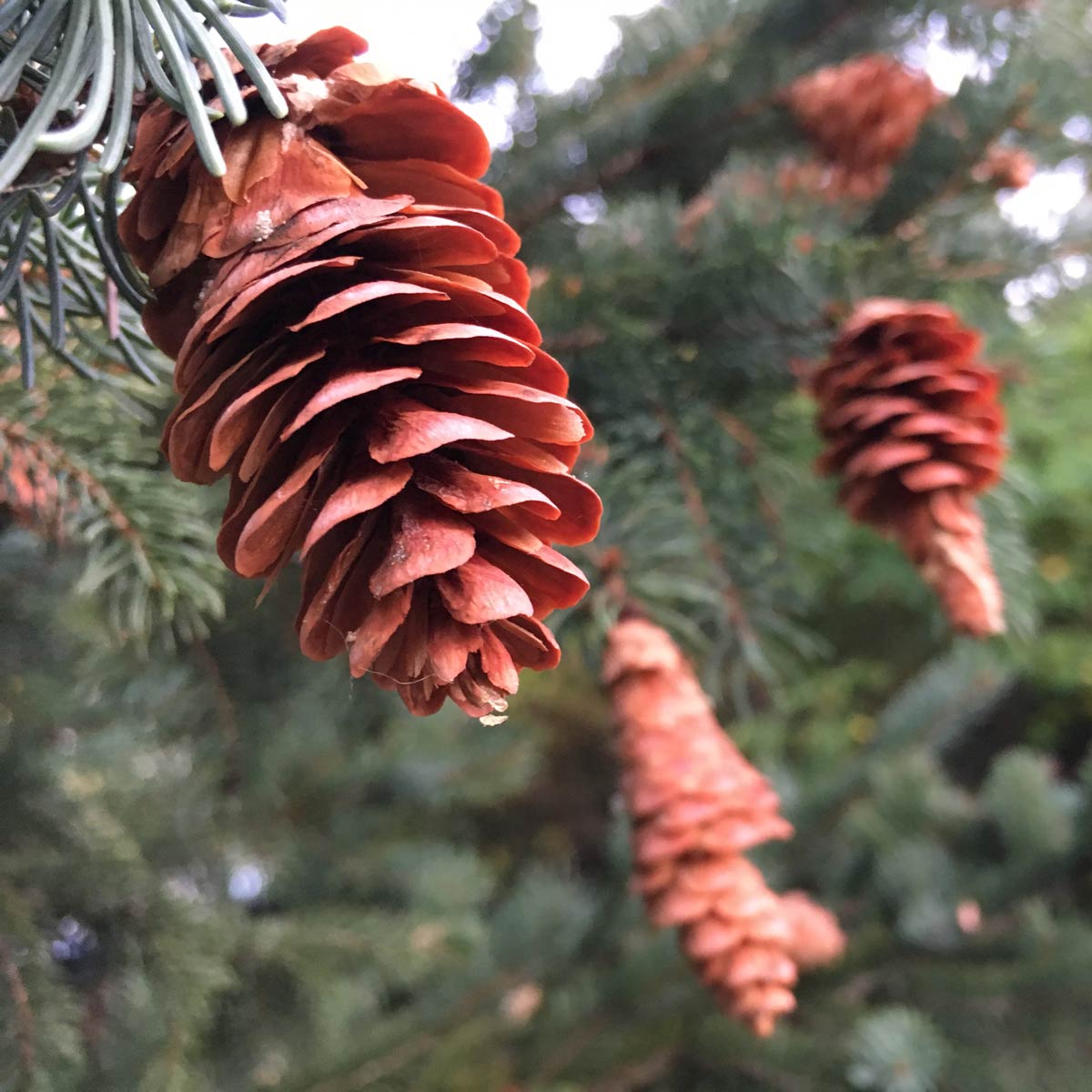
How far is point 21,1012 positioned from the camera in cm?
39

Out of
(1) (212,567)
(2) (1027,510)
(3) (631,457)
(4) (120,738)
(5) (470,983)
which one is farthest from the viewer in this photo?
(2) (1027,510)

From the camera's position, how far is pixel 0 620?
49 centimetres

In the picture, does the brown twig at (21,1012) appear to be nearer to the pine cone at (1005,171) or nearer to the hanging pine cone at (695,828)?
the hanging pine cone at (695,828)

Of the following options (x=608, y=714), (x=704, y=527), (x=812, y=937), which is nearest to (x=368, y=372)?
(x=704, y=527)

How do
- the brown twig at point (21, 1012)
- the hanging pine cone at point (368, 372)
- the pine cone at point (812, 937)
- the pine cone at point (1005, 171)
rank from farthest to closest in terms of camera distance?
the pine cone at point (812, 937) → the pine cone at point (1005, 171) → the brown twig at point (21, 1012) → the hanging pine cone at point (368, 372)

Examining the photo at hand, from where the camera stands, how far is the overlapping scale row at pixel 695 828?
1.37ft

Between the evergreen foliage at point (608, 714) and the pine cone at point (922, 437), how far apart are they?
0.16 feet

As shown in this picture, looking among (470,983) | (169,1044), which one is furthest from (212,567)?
(470,983)

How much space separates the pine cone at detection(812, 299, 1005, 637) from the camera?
1.28 ft

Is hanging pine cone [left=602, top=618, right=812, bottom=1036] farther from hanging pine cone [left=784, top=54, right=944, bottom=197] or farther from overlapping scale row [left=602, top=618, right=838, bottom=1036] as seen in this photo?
hanging pine cone [left=784, top=54, right=944, bottom=197]

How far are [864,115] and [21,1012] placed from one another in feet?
2.25

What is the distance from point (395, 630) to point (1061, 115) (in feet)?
1.76

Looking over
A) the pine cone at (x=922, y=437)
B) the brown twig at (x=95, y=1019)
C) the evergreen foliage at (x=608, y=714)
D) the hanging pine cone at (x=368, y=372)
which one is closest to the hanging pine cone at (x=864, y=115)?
the evergreen foliage at (x=608, y=714)

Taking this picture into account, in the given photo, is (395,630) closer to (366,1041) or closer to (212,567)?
(212,567)
